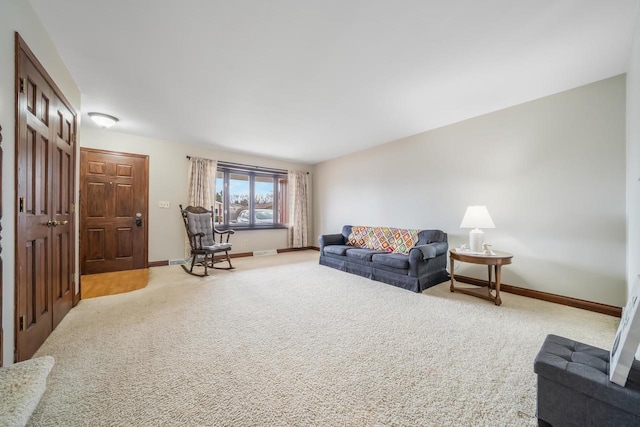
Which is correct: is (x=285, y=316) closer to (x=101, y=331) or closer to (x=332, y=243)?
(x=101, y=331)

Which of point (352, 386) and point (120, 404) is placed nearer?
point (120, 404)

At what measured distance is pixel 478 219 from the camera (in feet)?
10.0

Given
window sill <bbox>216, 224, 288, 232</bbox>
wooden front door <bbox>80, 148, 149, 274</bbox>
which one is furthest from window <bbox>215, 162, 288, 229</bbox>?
wooden front door <bbox>80, 148, 149, 274</bbox>

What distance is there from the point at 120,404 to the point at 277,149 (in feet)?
15.3

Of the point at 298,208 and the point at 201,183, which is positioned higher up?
the point at 201,183

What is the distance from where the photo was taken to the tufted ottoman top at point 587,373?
39.2 inches

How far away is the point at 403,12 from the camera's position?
174 cm

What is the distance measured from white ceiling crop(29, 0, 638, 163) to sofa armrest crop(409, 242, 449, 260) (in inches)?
74.2

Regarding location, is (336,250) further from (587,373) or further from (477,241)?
(587,373)

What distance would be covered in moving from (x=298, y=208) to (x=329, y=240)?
1.96m

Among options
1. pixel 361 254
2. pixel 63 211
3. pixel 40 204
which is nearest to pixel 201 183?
pixel 63 211

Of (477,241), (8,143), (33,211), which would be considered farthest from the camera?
(477,241)

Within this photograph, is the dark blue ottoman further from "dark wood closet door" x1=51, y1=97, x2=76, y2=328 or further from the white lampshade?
"dark wood closet door" x1=51, y1=97, x2=76, y2=328

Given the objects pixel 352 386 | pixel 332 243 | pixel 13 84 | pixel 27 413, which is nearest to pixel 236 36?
pixel 13 84
